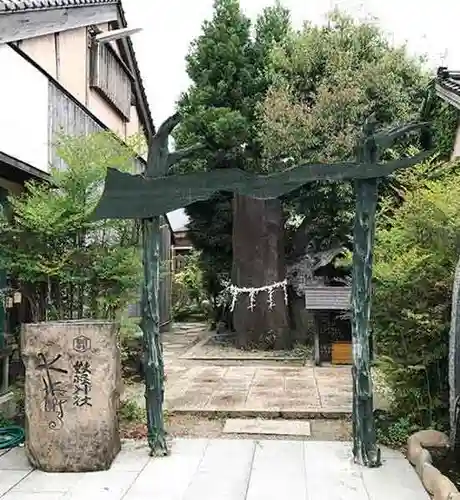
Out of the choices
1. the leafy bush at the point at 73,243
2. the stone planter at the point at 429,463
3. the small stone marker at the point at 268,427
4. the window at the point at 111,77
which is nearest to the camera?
the stone planter at the point at 429,463

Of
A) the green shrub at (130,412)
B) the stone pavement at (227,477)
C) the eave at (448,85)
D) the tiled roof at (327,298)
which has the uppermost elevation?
the eave at (448,85)

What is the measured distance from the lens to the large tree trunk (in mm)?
13672

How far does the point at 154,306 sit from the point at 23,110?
335 cm

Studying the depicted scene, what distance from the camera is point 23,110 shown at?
761 centimetres

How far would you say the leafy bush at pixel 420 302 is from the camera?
238 inches

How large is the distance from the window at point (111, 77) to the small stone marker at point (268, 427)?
742 centimetres

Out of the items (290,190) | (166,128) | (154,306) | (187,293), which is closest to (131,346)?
(154,306)

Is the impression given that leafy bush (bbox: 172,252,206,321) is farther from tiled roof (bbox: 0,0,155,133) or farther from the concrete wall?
the concrete wall

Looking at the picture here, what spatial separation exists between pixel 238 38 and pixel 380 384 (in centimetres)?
989

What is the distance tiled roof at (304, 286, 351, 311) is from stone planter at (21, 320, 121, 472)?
21.4 ft

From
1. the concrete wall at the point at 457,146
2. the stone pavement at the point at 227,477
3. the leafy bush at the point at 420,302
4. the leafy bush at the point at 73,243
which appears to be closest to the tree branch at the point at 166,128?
the leafy bush at the point at 73,243

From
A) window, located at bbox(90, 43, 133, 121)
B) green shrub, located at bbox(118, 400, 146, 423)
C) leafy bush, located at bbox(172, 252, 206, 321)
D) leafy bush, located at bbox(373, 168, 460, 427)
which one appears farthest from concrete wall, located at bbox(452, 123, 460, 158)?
leafy bush, located at bbox(172, 252, 206, 321)

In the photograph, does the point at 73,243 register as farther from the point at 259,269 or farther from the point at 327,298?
the point at 259,269

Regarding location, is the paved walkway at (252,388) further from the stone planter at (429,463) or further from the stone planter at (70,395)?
the stone planter at (70,395)
